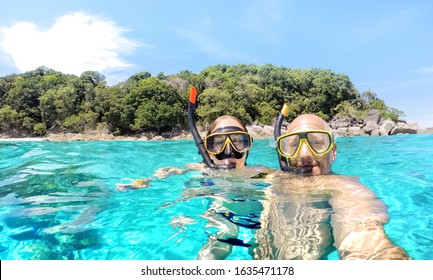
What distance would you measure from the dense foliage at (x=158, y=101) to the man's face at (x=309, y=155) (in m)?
33.3

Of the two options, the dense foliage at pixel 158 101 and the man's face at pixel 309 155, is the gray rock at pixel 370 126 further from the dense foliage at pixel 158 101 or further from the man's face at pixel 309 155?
the man's face at pixel 309 155

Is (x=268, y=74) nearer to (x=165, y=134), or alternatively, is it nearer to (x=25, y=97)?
(x=165, y=134)

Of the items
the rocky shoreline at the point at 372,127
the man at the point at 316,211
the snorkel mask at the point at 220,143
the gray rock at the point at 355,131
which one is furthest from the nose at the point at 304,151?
the gray rock at the point at 355,131

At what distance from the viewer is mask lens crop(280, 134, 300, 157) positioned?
2814 millimetres

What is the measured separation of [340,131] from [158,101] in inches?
870

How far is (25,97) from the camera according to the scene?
140 ft

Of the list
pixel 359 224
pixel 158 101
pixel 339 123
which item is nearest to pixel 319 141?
pixel 359 224

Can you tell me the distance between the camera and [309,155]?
9.06 ft

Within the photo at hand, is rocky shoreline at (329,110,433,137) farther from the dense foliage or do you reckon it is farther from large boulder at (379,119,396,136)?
Result: the dense foliage

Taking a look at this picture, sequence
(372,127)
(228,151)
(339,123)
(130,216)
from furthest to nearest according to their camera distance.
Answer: (339,123) → (372,127) → (228,151) → (130,216)

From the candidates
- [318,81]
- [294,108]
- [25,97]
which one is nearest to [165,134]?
[294,108]

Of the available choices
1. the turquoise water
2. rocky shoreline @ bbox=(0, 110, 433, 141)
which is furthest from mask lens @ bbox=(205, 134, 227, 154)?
rocky shoreline @ bbox=(0, 110, 433, 141)

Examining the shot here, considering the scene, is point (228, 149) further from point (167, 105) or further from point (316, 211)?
point (167, 105)

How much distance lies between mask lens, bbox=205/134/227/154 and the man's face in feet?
3.14
